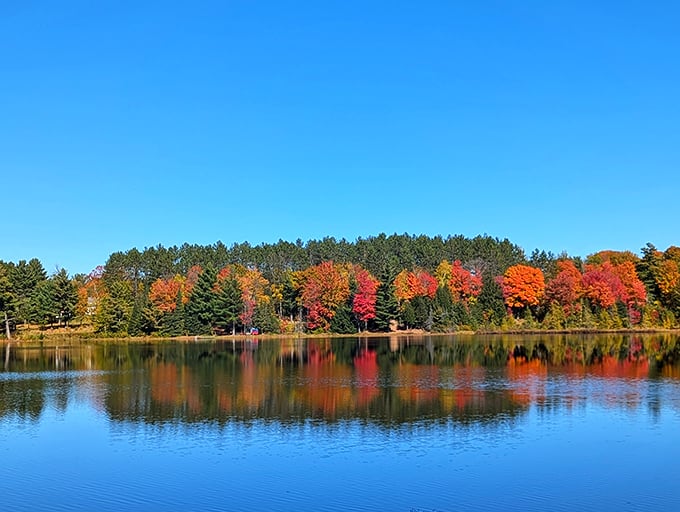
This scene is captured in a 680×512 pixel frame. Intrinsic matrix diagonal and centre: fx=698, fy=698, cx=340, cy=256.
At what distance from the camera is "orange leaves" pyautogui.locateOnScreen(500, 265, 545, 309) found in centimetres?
9894

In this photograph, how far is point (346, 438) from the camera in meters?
24.3

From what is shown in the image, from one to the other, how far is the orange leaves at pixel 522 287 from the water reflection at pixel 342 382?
29827 mm

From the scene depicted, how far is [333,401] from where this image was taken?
32688 mm

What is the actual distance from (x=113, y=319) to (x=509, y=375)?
63.7m

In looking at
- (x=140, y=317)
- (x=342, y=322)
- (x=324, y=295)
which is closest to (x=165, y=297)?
(x=140, y=317)

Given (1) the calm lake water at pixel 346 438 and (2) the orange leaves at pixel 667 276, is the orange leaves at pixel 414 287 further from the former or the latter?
(1) the calm lake water at pixel 346 438

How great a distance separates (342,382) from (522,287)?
64.4 meters

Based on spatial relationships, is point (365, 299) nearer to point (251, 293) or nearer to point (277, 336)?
point (277, 336)

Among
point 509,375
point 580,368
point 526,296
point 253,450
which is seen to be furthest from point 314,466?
point 526,296

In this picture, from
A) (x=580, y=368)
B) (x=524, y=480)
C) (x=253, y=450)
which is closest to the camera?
(x=524, y=480)

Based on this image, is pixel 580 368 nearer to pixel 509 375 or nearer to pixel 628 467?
pixel 509 375

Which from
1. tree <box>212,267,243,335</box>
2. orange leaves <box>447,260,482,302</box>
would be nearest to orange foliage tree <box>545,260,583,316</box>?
orange leaves <box>447,260,482,302</box>

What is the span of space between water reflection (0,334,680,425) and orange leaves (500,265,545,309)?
29.8 metres

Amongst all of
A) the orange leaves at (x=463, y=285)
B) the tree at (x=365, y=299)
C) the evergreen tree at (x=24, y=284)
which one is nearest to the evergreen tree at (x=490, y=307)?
the orange leaves at (x=463, y=285)
